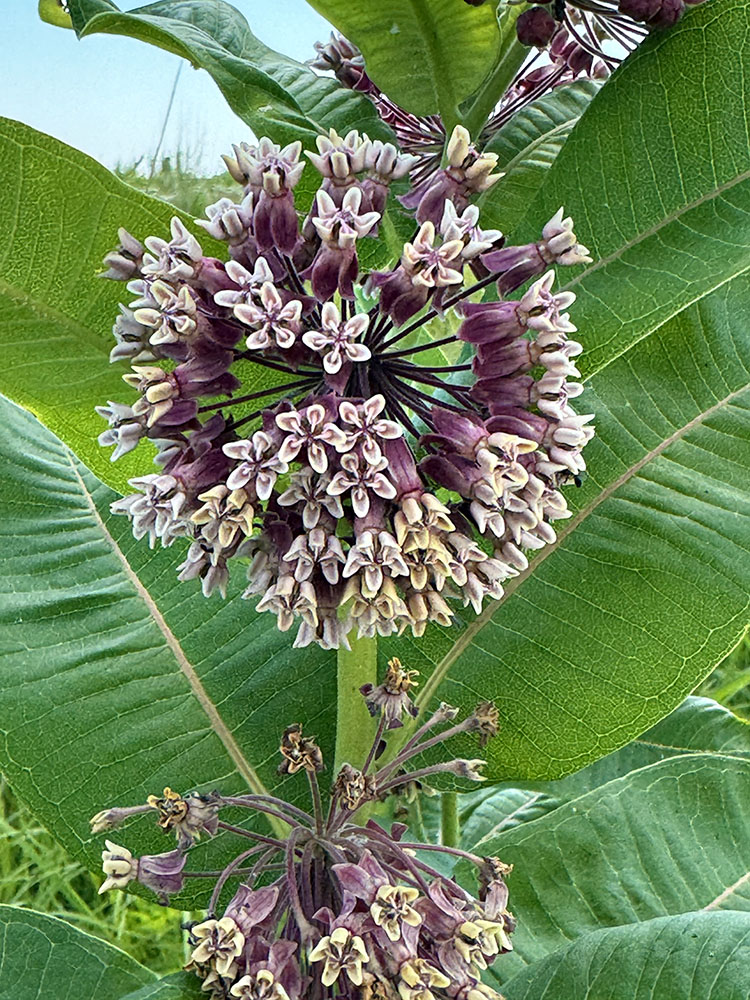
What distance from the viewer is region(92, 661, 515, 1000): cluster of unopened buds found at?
599 millimetres

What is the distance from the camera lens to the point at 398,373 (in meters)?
0.64

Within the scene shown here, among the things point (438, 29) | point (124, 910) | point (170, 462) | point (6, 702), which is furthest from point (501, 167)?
point (124, 910)

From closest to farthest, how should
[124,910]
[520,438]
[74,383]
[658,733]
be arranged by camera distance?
[520,438]
[74,383]
[658,733]
[124,910]

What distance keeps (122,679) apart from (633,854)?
0.41 metres

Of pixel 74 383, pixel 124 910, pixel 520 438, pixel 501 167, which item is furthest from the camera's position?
→ pixel 124 910

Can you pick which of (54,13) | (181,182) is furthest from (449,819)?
(181,182)

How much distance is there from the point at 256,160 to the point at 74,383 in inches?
7.3

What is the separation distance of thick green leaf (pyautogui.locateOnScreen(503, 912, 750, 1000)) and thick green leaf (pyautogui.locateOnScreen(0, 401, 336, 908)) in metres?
0.23

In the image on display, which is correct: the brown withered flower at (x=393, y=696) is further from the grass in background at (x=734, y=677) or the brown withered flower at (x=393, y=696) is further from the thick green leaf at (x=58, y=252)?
the grass in background at (x=734, y=677)

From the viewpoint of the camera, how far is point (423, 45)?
793mm

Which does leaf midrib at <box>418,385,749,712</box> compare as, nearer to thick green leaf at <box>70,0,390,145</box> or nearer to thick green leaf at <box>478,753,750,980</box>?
thick green leaf at <box>478,753,750,980</box>

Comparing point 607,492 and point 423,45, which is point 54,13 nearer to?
point 423,45

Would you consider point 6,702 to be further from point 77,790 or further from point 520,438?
point 520,438

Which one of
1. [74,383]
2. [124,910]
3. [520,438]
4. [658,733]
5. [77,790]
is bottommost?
[124,910]
